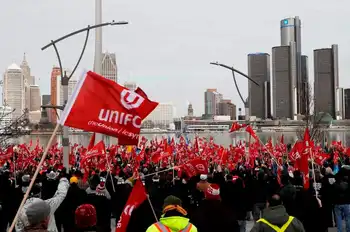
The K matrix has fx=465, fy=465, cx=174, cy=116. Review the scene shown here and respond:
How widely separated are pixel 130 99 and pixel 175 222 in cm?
174

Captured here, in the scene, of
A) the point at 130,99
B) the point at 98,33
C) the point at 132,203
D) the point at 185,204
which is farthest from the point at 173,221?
the point at 98,33

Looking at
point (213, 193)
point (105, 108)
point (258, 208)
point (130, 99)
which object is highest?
point (130, 99)

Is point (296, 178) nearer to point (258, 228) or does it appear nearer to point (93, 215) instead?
point (258, 228)

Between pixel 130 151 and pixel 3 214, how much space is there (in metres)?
18.9

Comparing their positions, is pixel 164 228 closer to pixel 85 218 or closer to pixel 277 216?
pixel 85 218

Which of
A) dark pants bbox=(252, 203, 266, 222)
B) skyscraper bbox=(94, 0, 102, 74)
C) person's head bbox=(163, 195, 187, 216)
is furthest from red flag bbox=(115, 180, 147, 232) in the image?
skyscraper bbox=(94, 0, 102, 74)

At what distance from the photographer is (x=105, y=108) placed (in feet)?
16.7

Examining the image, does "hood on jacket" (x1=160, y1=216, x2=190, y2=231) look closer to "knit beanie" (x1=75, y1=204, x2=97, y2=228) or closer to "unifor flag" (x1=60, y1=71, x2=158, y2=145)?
"knit beanie" (x1=75, y1=204, x2=97, y2=228)

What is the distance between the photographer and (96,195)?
7441 millimetres

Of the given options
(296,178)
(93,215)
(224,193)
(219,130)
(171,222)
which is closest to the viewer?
(93,215)

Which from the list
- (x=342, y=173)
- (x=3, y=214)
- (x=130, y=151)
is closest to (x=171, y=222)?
(x=3, y=214)

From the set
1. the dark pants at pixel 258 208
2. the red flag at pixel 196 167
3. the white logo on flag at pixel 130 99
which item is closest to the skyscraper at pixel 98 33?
the red flag at pixel 196 167

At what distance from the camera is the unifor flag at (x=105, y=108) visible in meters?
4.61

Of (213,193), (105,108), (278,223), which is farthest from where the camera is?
(213,193)
